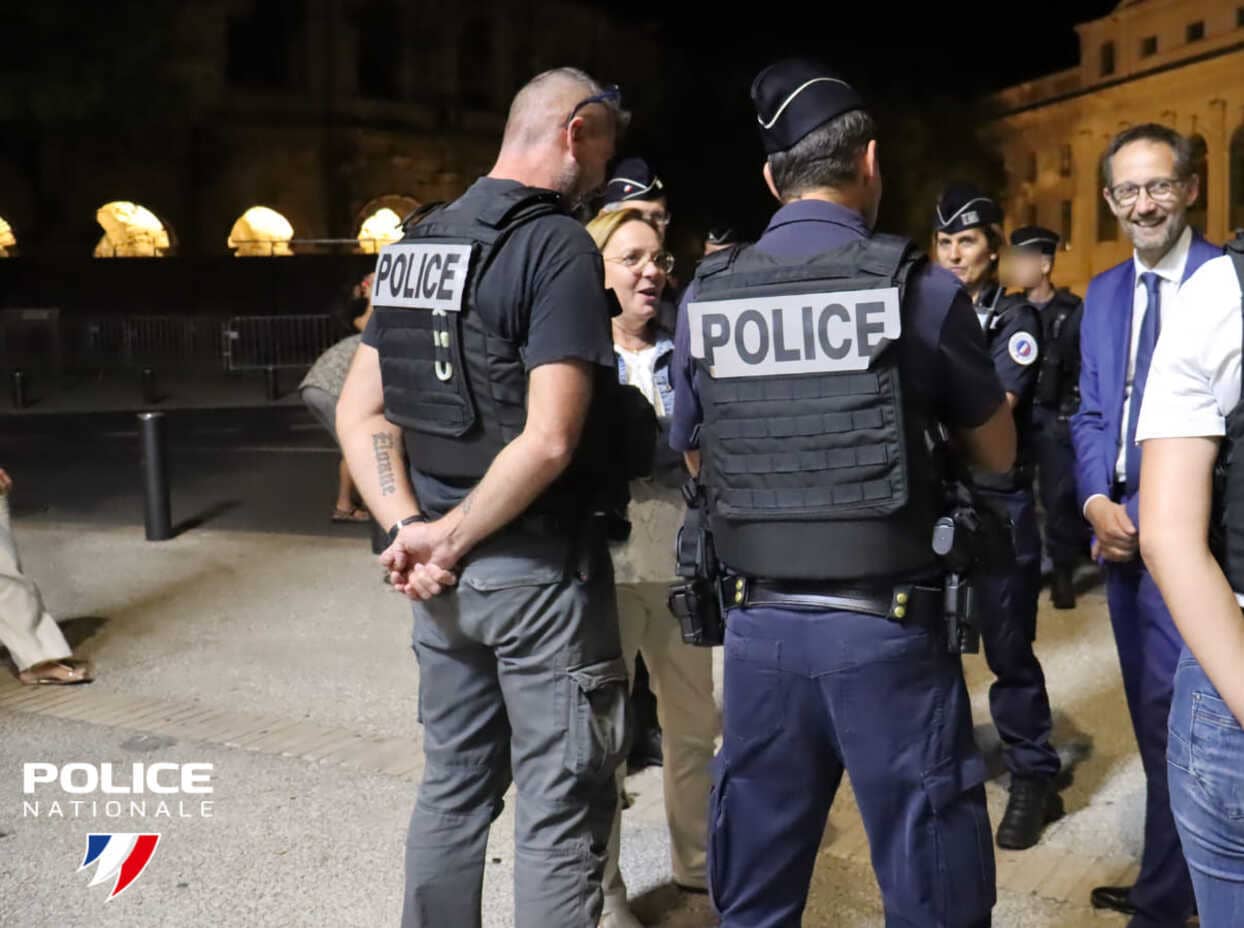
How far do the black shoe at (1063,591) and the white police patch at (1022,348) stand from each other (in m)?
3.36

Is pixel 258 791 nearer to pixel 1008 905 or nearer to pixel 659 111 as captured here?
pixel 1008 905

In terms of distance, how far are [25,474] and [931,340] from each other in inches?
501

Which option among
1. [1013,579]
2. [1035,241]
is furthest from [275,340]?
[1013,579]

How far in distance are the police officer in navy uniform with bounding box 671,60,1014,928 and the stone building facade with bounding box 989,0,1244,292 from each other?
36.1 m

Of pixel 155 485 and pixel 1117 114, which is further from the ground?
pixel 1117 114

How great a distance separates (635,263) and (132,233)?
100.0ft

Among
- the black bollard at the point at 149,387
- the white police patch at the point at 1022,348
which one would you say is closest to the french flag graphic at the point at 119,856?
the white police patch at the point at 1022,348

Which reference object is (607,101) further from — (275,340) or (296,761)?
(275,340)

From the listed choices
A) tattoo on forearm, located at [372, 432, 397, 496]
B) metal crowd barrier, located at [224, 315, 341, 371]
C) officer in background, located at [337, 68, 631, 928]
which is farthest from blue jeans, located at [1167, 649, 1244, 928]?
metal crowd barrier, located at [224, 315, 341, 371]

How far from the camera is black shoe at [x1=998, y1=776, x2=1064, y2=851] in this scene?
165 inches

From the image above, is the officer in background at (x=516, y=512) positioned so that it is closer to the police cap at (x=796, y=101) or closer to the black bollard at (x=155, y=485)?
the police cap at (x=796, y=101)

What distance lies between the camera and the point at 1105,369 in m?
3.61

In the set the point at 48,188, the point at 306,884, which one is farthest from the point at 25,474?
the point at 48,188

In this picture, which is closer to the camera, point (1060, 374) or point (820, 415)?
point (820, 415)
